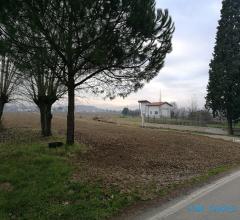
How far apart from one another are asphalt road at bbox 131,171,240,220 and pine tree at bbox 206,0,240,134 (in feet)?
96.4

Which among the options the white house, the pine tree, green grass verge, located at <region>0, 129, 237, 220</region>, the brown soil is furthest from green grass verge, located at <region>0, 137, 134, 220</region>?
the white house

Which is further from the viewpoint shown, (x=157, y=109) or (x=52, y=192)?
(x=157, y=109)

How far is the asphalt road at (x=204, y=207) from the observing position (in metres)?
6.55

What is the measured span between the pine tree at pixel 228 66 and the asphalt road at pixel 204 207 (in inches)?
1157

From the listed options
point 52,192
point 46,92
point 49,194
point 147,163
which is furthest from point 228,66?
point 49,194

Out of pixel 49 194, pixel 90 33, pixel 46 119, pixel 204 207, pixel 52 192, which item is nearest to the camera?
pixel 204 207

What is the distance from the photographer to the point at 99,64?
1246cm

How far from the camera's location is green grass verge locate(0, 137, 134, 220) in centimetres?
692

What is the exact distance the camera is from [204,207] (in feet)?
Result: 23.6

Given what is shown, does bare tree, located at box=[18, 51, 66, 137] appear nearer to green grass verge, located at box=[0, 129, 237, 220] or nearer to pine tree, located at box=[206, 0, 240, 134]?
green grass verge, located at box=[0, 129, 237, 220]

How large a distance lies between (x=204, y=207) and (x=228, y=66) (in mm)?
32825

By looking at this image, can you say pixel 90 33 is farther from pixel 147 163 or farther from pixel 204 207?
pixel 204 207

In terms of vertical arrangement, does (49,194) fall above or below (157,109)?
below

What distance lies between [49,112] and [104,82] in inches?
160
